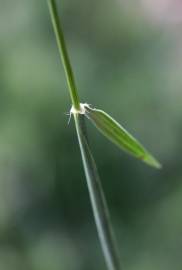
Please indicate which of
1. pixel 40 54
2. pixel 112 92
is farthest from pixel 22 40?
pixel 112 92

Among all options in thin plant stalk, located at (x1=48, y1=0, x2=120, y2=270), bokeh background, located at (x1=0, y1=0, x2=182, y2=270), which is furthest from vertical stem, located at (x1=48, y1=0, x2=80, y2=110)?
bokeh background, located at (x1=0, y1=0, x2=182, y2=270)

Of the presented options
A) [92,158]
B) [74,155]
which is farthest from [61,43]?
[74,155]

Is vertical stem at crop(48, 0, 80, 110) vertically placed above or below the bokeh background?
below

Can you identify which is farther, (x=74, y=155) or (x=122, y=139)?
(x=74, y=155)

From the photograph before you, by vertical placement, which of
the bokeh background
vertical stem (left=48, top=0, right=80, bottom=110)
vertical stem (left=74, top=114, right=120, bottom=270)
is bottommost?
vertical stem (left=74, top=114, right=120, bottom=270)

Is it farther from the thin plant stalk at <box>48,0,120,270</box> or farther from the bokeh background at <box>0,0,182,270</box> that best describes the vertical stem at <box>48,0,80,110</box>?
the bokeh background at <box>0,0,182,270</box>

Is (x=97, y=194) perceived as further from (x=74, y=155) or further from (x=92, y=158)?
(x=74, y=155)

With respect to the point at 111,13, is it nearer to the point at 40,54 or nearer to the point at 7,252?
the point at 40,54

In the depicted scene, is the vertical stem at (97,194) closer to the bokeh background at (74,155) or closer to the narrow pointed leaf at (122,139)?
the narrow pointed leaf at (122,139)
